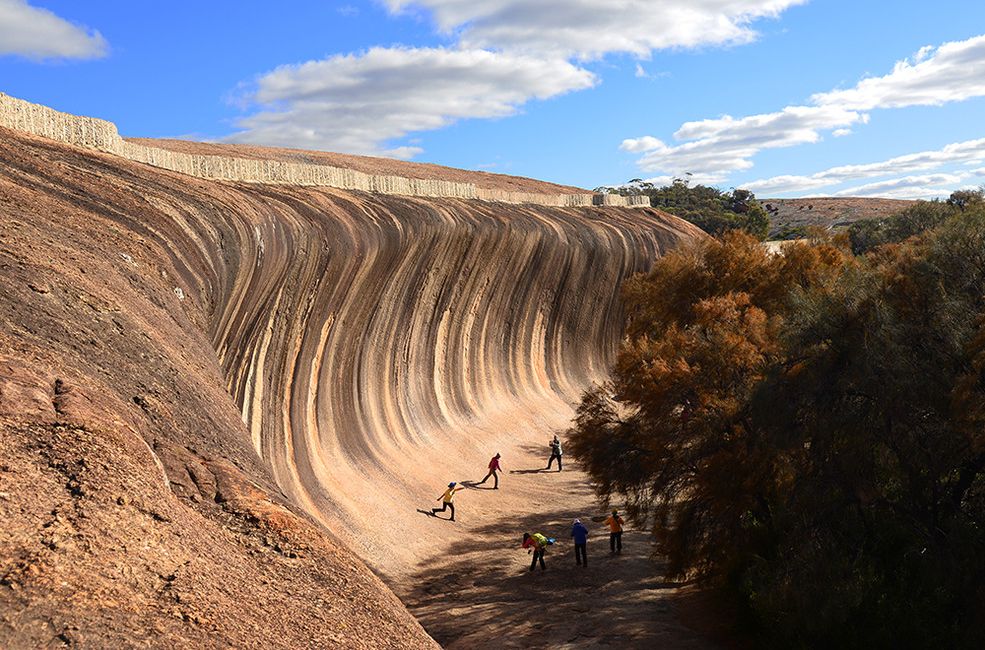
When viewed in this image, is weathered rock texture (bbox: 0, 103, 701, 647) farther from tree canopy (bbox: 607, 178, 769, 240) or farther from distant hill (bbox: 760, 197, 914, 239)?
distant hill (bbox: 760, 197, 914, 239)

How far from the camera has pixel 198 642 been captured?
4527 millimetres

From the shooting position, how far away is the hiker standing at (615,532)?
17.7 m

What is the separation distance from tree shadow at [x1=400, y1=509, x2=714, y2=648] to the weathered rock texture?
3.82 feet

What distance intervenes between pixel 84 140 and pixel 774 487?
578 inches

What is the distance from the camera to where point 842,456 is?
12.4 metres

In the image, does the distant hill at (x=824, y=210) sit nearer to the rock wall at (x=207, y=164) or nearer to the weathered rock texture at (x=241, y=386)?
the rock wall at (x=207, y=164)

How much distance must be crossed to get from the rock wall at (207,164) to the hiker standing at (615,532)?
→ 41.9ft

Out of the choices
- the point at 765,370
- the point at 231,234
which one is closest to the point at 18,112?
the point at 231,234

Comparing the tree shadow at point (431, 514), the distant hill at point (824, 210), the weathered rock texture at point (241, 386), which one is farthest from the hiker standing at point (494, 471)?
the distant hill at point (824, 210)

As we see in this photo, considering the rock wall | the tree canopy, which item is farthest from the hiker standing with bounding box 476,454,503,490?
the tree canopy

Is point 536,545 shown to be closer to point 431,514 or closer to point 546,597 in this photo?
point 546,597

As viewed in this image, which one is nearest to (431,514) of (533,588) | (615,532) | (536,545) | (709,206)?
(536,545)

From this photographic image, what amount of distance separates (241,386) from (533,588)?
764cm

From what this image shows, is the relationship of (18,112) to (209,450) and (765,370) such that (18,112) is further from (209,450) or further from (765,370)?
(765,370)
